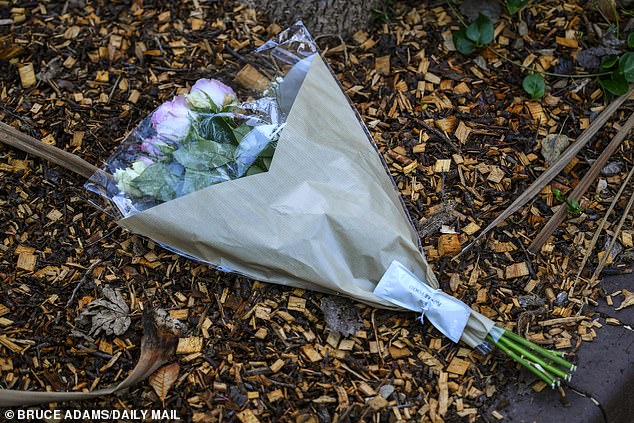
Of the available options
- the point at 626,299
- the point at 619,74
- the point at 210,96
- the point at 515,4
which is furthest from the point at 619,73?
the point at 210,96

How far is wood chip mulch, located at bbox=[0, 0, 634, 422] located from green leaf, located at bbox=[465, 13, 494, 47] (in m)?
0.08

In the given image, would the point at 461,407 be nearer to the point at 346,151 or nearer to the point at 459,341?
the point at 459,341

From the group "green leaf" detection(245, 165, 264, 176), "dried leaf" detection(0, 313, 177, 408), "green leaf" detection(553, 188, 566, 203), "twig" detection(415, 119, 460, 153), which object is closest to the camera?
"dried leaf" detection(0, 313, 177, 408)

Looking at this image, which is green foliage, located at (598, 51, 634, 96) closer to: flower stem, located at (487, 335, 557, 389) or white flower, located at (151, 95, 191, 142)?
flower stem, located at (487, 335, 557, 389)

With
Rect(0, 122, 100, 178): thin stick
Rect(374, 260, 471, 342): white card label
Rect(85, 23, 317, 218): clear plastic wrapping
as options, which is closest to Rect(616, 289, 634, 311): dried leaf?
Rect(374, 260, 471, 342): white card label

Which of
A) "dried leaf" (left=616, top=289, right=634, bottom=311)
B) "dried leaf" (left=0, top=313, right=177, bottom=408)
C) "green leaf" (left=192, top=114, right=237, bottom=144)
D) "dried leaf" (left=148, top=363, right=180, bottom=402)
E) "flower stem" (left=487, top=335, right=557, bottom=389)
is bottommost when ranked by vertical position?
"dried leaf" (left=148, top=363, right=180, bottom=402)

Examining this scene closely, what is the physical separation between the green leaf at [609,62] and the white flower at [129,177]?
1650 millimetres

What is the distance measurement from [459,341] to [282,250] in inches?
22.5

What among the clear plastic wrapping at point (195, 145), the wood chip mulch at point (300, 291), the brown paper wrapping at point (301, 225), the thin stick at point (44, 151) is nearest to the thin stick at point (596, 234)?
the wood chip mulch at point (300, 291)

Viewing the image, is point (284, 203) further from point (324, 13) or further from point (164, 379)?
point (324, 13)

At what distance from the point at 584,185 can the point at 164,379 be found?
1461mm

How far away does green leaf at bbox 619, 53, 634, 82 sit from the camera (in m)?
2.25

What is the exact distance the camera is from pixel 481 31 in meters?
2.37

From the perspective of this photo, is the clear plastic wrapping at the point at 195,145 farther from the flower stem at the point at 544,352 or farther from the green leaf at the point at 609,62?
the green leaf at the point at 609,62
